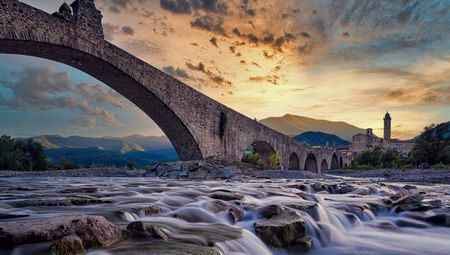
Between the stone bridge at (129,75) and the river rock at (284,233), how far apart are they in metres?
10.4

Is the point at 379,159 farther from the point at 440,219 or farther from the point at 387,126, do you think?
the point at 387,126

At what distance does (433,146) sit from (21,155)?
33.3 metres

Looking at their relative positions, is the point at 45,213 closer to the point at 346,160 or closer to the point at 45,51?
the point at 45,51

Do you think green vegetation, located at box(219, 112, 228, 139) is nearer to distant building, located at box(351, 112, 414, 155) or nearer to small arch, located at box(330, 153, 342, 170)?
small arch, located at box(330, 153, 342, 170)

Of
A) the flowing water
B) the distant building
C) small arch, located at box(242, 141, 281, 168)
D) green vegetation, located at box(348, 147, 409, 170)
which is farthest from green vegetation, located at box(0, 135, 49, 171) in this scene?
the distant building

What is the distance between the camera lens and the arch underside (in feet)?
41.6

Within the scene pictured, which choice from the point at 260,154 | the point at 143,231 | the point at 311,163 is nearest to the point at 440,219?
the point at 143,231

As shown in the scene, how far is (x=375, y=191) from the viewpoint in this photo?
34.5 feet

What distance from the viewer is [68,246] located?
2.84 m

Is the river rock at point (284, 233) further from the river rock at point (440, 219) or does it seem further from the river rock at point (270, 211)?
the river rock at point (440, 219)

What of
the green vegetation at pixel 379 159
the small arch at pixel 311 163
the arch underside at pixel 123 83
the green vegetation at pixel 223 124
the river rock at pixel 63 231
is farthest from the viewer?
the small arch at pixel 311 163

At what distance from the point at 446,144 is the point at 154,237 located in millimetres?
31047

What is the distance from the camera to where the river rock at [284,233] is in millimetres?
4125

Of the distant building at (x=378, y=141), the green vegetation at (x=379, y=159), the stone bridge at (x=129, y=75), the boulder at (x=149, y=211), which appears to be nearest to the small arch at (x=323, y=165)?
the green vegetation at (x=379, y=159)
